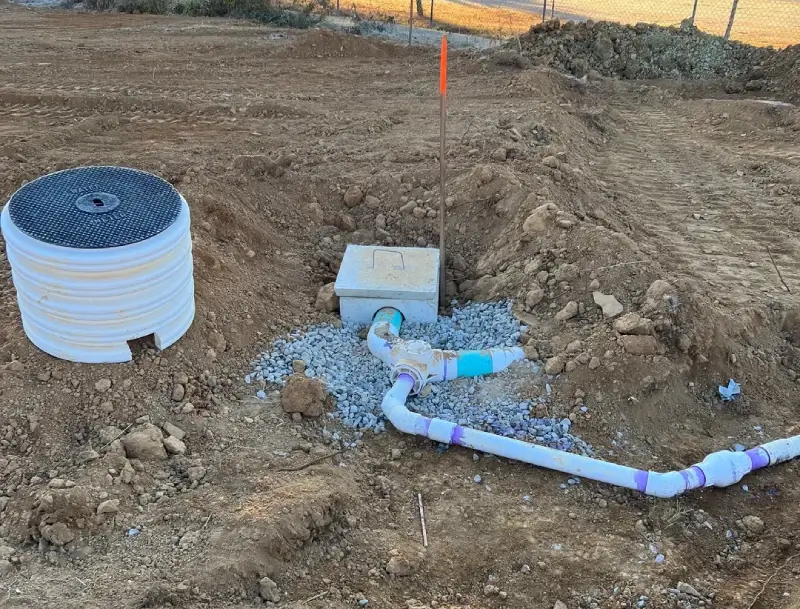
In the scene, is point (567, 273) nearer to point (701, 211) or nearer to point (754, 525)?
point (754, 525)

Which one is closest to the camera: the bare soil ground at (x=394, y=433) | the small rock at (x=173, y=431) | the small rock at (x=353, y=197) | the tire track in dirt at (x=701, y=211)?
the bare soil ground at (x=394, y=433)

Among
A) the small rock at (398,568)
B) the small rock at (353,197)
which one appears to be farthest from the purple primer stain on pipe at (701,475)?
the small rock at (353,197)

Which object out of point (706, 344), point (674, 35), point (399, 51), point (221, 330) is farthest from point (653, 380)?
point (674, 35)

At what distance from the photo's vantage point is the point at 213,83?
34.4 ft

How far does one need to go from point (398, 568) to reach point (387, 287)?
242cm

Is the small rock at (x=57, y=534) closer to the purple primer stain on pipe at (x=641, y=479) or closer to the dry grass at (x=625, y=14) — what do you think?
the purple primer stain on pipe at (x=641, y=479)

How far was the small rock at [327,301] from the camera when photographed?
18.7 feet

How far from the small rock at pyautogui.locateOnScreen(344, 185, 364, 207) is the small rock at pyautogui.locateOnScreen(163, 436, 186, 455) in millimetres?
3451

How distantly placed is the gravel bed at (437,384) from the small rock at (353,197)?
1.78 metres

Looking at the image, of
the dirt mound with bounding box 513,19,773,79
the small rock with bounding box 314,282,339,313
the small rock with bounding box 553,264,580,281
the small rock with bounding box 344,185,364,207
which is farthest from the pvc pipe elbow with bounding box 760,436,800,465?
the dirt mound with bounding box 513,19,773,79

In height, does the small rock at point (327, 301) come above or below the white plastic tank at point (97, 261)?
below

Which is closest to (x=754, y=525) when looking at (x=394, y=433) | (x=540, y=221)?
(x=394, y=433)

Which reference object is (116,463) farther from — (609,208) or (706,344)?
(609,208)

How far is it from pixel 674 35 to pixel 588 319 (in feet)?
34.6
